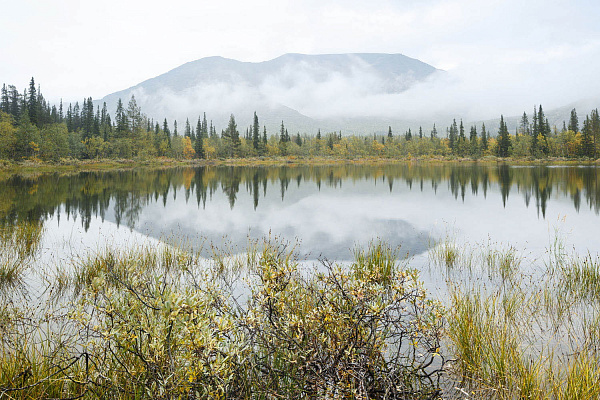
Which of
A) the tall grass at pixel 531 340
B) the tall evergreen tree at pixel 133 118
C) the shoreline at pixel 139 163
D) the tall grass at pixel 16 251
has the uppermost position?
the tall evergreen tree at pixel 133 118

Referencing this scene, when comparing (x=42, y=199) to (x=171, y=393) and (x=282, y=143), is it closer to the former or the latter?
(x=171, y=393)

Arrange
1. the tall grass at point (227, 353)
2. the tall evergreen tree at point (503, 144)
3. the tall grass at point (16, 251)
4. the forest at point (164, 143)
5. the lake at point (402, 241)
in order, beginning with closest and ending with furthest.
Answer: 1. the tall grass at point (227, 353)
2. the lake at point (402, 241)
3. the tall grass at point (16, 251)
4. the forest at point (164, 143)
5. the tall evergreen tree at point (503, 144)

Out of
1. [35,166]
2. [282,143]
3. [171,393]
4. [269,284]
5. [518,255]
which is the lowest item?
[518,255]

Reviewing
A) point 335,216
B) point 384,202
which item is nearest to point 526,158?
point 384,202

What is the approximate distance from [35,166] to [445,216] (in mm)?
67138

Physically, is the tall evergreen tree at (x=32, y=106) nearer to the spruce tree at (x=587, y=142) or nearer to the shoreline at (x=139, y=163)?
the shoreline at (x=139, y=163)

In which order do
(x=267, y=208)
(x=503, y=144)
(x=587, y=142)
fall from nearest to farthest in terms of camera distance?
(x=267, y=208) → (x=587, y=142) → (x=503, y=144)

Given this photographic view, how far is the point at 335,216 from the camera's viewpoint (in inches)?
836

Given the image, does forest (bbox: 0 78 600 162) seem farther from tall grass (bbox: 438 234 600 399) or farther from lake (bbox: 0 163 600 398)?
tall grass (bbox: 438 234 600 399)

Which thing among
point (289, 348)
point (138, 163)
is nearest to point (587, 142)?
point (138, 163)

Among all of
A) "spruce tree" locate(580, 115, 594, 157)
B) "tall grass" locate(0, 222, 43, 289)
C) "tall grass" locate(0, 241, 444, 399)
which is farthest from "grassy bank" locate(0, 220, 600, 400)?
"spruce tree" locate(580, 115, 594, 157)

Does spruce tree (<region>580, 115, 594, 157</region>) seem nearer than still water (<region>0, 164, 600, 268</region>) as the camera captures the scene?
No

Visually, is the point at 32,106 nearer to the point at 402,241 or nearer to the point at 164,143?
the point at 164,143

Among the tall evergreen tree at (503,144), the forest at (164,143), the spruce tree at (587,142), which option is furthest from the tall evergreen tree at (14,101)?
the spruce tree at (587,142)
